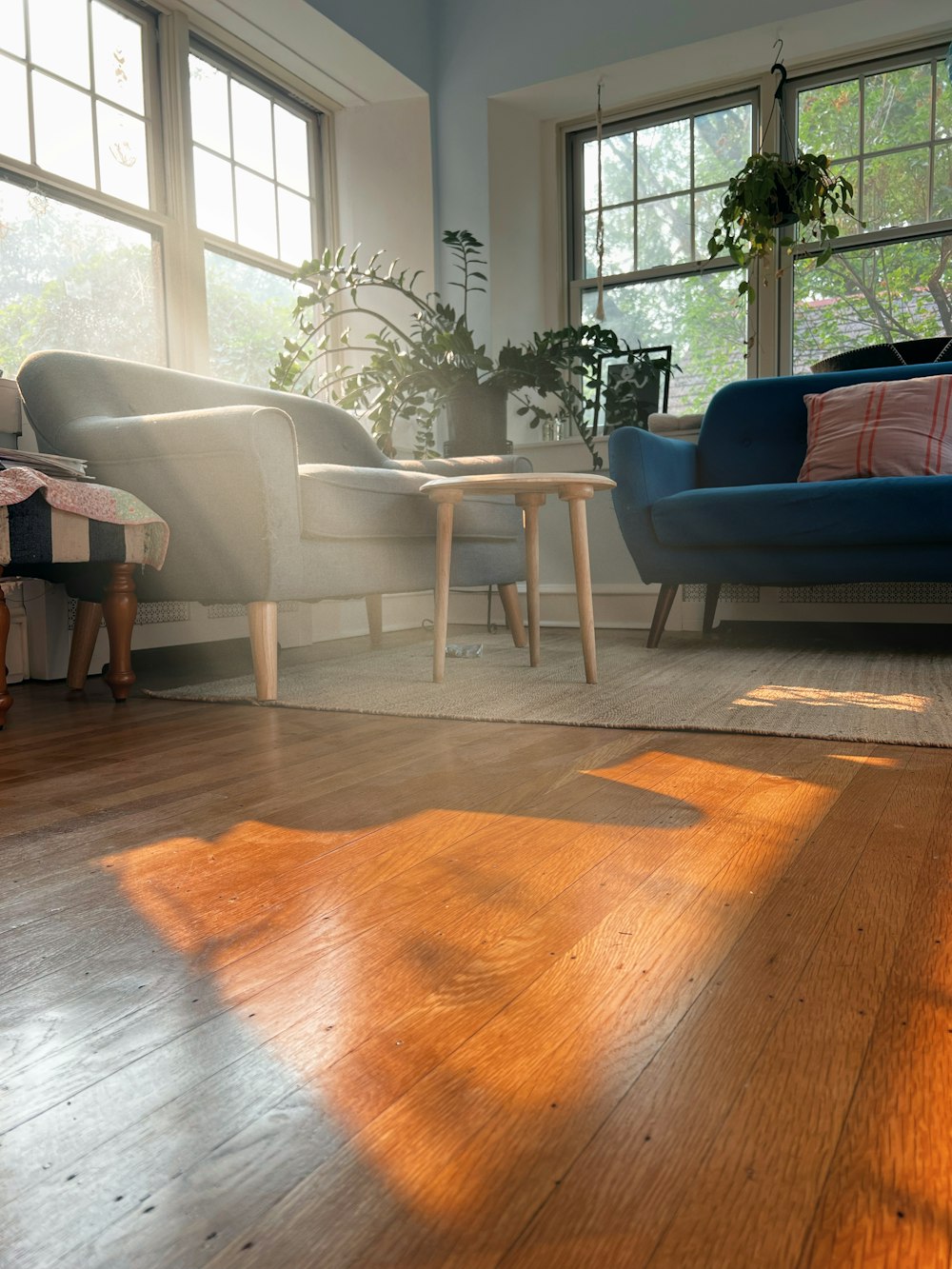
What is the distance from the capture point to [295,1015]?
0.68 meters

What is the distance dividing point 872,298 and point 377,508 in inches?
107

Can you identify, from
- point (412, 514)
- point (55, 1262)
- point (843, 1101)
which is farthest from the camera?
point (412, 514)

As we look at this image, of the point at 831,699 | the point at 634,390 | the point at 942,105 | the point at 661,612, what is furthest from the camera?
the point at 634,390

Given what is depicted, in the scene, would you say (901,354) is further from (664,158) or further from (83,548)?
(83,548)

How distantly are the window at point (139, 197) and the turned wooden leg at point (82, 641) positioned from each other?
41.6 inches

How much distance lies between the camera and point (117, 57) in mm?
3365

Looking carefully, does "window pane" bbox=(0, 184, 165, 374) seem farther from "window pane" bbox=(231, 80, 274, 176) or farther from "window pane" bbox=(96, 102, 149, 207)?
"window pane" bbox=(231, 80, 274, 176)

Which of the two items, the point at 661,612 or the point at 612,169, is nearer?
the point at 661,612

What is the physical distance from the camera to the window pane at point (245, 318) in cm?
380

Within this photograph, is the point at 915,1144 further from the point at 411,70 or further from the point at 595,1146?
the point at 411,70

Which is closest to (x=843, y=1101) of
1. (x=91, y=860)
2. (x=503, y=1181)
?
(x=503, y=1181)

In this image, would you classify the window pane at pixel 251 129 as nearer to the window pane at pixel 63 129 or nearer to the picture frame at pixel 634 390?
the window pane at pixel 63 129

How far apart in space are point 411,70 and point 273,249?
1044mm

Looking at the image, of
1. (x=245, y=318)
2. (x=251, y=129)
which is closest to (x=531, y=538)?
(x=245, y=318)
